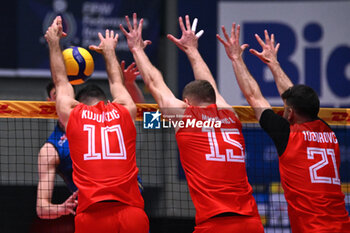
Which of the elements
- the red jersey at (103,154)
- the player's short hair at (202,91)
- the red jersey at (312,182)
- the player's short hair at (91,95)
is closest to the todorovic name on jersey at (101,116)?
the red jersey at (103,154)

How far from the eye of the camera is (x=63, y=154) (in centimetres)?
689

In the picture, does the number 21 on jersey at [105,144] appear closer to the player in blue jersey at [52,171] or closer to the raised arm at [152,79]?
the raised arm at [152,79]

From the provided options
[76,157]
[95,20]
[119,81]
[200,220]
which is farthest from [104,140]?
[95,20]

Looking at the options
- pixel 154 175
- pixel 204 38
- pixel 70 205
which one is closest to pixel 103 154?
pixel 70 205

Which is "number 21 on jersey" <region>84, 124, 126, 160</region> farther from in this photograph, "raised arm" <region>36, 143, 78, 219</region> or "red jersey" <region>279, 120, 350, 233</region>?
"red jersey" <region>279, 120, 350, 233</region>

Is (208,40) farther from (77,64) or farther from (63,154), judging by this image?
(63,154)

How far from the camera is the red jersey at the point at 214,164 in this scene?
18.1 ft

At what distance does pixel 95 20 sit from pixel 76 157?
700 centimetres

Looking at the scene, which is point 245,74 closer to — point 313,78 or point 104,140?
point 104,140

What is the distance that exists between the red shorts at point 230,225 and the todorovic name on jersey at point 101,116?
4.48 feet

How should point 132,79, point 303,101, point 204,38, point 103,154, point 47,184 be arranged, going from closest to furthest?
point 103,154, point 303,101, point 47,184, point 132,79, point 204,38

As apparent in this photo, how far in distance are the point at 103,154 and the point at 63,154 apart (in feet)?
4.61

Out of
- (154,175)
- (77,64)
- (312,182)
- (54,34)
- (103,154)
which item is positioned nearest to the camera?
(103,154)

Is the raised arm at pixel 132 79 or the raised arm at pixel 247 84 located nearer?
the raised arm at pixel 247 84
